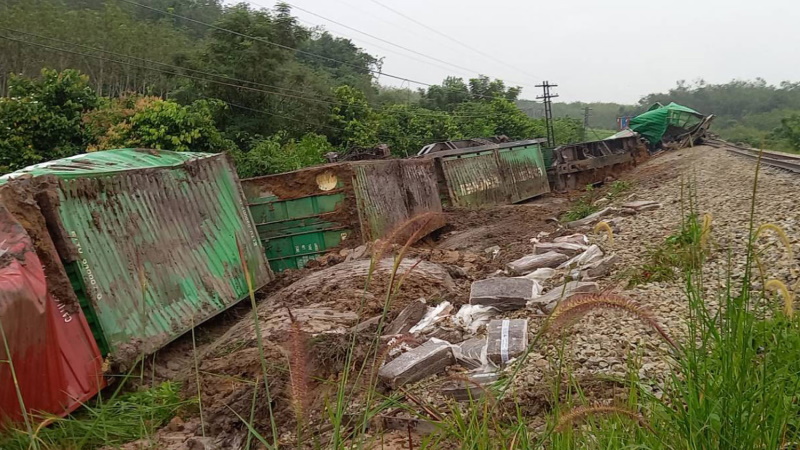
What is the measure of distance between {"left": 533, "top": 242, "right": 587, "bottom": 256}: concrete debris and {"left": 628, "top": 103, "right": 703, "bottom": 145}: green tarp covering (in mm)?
21629

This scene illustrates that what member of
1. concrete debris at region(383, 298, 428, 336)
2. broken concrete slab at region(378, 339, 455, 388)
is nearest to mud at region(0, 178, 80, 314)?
concrete debris at region(383, 298, 428, 336)

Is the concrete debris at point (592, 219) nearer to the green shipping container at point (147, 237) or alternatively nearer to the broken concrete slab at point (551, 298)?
the broken concrete slab at point (551, 298)

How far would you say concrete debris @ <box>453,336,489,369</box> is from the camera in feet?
13.9

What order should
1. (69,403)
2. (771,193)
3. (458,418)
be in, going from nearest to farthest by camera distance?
(458,418) → (69,403) → (771,193)

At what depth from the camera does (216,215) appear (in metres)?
8.49

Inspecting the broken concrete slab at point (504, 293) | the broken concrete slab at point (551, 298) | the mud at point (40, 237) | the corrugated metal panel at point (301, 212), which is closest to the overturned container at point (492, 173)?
the corrugated metal panel at point (301, 212)

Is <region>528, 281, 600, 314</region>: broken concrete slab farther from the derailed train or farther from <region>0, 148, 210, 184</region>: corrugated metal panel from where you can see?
<region>0, 148, 210, 184</region>: corrugated metal panel

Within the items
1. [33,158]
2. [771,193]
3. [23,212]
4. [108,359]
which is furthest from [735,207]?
[33,158]

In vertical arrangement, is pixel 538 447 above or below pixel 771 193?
above

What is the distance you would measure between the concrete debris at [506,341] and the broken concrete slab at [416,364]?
1.09ft

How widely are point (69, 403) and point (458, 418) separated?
161 inches

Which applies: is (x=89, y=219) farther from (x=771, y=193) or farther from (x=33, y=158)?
(x=33, y=158)

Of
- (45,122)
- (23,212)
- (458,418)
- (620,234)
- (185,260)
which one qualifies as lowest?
(620,234)

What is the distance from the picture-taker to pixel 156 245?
683 cm
